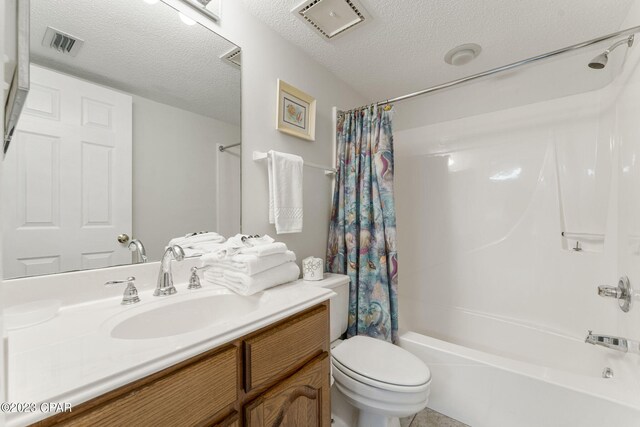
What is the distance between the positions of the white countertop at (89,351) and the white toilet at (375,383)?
0.54 meters

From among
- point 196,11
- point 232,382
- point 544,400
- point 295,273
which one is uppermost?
point 196,11

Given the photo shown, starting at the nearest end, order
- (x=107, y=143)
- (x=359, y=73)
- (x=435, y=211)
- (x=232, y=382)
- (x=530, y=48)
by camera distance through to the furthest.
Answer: (x=232, y=382) < (x=107, y=143) < (x=530, y=48) < (x=359, y=73) < (x=435, y=211)

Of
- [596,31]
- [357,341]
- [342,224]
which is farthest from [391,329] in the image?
[596,31]

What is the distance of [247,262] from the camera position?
3.28ft

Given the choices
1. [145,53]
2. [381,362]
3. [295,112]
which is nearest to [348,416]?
[381,362]

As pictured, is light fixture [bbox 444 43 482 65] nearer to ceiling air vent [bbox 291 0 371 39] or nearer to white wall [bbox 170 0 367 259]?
ceiling air vent [bbox 291 0 371 39]

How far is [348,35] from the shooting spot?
5.04ft

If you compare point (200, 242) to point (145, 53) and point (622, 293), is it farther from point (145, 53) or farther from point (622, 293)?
point (622, 293)

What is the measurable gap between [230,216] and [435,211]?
1.67m

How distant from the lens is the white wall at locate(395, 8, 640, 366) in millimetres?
1533

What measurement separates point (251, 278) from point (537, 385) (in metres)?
1.36

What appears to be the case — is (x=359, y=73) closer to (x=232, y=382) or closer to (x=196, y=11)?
(x=196, y=11)

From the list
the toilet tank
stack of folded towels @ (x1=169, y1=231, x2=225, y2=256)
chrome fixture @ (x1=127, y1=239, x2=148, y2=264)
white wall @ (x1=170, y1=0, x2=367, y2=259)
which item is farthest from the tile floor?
chrome fixture @ (x1=127, y1=239, x2=148, y2=264)

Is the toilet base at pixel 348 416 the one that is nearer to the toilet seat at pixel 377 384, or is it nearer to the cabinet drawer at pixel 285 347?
the toilet seat at pixel 377 384
